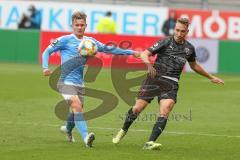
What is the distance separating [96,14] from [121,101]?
18.3 metres

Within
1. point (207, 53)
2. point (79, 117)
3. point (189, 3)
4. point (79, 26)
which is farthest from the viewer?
point (189, 3)

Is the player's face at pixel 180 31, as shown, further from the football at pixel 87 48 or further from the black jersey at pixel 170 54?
the football at pixel 87 48

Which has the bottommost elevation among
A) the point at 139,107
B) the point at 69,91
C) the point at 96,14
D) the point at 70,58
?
the point at 96,14

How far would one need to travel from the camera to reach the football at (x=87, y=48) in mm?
13172

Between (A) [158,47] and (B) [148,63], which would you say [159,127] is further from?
(A) [158,47]

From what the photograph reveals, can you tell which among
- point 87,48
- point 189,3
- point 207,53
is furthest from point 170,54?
point 189,3

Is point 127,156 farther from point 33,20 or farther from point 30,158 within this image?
point 33,20

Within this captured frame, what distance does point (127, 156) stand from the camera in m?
11.8

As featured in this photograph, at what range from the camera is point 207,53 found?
3092 cm

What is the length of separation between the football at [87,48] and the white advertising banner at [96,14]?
82.8 feet

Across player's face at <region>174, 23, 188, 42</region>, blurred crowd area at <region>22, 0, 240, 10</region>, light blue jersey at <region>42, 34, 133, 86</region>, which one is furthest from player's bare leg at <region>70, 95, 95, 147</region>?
blurred crowd area at <region>22, 0, 240, 10</region>

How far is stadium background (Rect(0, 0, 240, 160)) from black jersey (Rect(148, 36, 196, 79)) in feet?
4.11

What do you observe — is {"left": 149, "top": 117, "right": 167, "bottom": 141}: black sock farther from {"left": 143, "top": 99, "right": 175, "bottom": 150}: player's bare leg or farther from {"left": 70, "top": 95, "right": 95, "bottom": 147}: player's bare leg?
{"left": 70, "top": 95, "right": 95, "bottom": 147}: player's bare leg

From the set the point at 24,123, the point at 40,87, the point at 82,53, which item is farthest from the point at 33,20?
the point at 82,53
